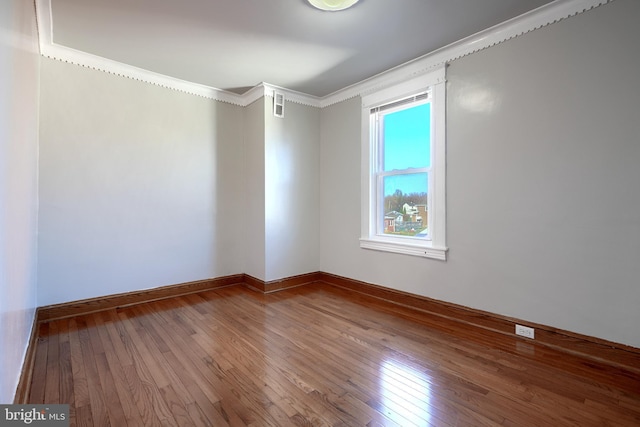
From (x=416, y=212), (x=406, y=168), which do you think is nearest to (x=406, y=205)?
(x=416, y=212)

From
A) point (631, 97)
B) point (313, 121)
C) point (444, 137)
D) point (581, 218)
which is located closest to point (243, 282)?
point (313, 121)

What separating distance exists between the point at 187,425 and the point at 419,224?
105 inches

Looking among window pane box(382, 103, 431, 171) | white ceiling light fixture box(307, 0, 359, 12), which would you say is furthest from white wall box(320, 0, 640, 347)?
white ceiling light fixture box(307, 0, 359, 12)

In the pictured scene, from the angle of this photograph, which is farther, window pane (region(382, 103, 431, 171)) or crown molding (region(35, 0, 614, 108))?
window pane (region(382, 103, 431, 171))

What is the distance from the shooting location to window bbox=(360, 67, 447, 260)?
298cm

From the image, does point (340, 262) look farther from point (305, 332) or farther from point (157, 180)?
point (157, 180)

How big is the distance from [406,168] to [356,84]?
1.30 metres

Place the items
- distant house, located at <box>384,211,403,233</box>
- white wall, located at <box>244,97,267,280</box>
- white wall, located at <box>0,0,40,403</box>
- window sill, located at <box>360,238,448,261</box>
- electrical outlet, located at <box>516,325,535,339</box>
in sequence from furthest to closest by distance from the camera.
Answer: white wall, located at <box>244,97,267,280</box> → distant house, located at <box>384,211,403,233</box> → window sill, located at <box>360,238,448,261</box> → electrical outlet, located at <box>516,325,535,339</box> → white wall, located at <box>0,0,40,403</box>

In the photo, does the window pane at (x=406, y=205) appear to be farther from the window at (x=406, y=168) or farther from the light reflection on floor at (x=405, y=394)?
the light reflection on floor at (x=405, y=394)

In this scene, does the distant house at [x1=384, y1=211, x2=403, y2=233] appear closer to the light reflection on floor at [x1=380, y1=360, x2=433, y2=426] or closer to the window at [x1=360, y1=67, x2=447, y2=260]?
the window at [x1=360, y1=67, x2=447, y2=260]

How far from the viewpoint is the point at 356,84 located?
12.3 ft

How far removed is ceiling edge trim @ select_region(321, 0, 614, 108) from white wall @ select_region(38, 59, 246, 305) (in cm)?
202

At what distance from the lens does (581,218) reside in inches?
85.1

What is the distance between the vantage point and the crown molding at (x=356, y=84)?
2255 mm
